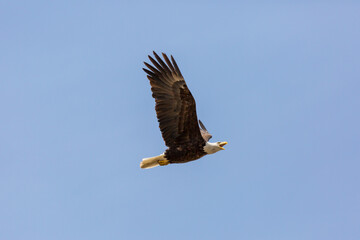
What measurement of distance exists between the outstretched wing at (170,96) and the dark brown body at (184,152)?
533mm

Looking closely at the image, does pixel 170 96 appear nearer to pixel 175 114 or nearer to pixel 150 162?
pixel 175 114

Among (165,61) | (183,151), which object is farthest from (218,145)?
(165,61)

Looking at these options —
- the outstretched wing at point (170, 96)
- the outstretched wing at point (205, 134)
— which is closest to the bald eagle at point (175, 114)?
the outstretched wing at point (170, 96)

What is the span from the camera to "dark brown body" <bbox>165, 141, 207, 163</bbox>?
70.1ft

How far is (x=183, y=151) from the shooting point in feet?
70.2

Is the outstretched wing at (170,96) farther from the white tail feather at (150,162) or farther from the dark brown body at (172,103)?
the white tail feather at (150,162)

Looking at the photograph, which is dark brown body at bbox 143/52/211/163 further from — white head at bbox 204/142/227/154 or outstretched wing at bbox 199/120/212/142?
outstretched wing at bbox 199/120/212/142

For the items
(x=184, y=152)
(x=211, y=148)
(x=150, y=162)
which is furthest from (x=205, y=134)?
(x=150, y=162)

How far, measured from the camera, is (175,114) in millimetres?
21172

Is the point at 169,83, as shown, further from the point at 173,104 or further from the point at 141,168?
the point at 141,168

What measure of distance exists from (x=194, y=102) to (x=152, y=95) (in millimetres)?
1036

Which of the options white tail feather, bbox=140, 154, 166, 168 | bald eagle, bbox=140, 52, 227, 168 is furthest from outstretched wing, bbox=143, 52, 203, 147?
white tail feather, bbox=140, 154, 166, 168

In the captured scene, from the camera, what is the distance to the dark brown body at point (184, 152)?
21375 millimetres

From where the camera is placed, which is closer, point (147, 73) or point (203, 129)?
point (147, 73)
